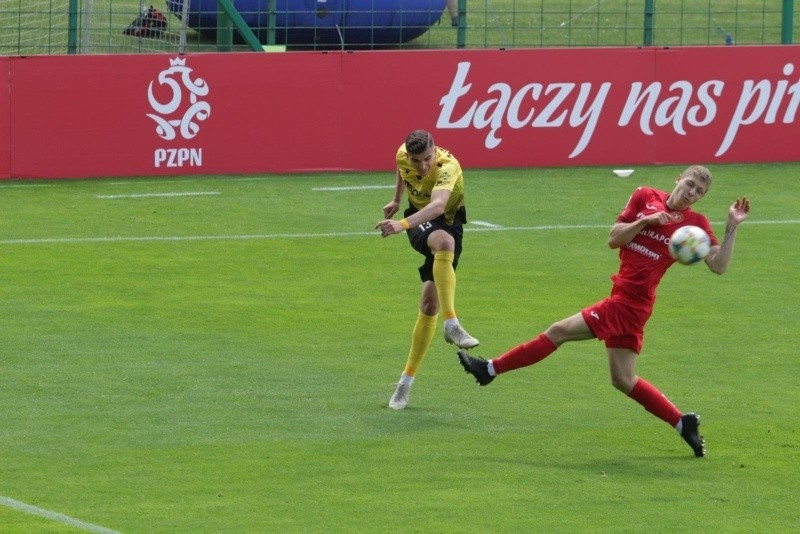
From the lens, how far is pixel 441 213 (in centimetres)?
1061

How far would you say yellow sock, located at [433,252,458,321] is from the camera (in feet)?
35.6

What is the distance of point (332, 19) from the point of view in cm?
2366

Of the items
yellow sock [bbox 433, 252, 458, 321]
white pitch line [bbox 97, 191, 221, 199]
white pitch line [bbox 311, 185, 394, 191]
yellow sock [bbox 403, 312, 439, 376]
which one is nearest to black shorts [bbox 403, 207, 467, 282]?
yellow sock [bbox 433, 252, 458, 321]

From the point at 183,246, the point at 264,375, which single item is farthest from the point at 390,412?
the point at 183,246

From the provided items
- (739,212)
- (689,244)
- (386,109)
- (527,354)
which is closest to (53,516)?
(527,354)

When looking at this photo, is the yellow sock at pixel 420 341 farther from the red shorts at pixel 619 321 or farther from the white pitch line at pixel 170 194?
the white pitch line at pixel 170 194

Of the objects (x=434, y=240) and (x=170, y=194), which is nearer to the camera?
(x=434, y=240)

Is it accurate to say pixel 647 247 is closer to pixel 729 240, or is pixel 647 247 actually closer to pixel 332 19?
pixel 729 240

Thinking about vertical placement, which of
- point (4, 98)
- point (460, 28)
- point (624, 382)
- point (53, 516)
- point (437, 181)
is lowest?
point (53, 516)

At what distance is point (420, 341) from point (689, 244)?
2173mm

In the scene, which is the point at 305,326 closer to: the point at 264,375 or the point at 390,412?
the point at 264,375

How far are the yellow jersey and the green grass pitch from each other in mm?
1301

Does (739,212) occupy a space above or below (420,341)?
above

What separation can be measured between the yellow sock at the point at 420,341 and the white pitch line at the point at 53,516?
10.3 feet
